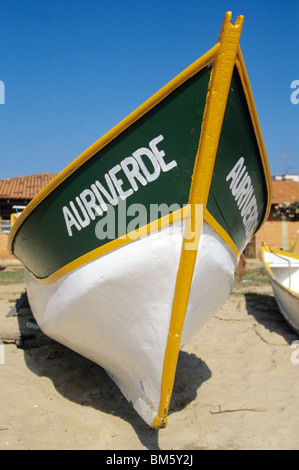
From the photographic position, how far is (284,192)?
63.0ft

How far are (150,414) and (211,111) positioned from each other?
6.75 feet

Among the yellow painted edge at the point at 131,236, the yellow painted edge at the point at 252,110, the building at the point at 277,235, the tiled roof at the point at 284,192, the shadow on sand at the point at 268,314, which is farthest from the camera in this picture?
the tiled roof at the point at 284,192

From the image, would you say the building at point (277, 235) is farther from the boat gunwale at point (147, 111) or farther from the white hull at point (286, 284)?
the boat gunwale at point (147, 111)

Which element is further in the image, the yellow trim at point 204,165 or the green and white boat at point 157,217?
the green and white boat at point 157,217

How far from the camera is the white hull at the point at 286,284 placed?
5277 mm

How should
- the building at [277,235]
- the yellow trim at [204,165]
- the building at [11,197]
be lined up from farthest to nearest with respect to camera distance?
1. the building at [277,235]
2. the building at [11,197]
3. the yellow trim at [204,165]

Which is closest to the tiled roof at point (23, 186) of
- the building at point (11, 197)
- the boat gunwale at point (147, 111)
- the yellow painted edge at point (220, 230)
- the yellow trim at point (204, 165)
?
the building at point (11, 197)

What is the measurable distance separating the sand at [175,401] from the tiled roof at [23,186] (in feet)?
38.6

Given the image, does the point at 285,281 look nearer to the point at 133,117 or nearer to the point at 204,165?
the point at 204,165

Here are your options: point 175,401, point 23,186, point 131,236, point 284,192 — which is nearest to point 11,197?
point 23,186

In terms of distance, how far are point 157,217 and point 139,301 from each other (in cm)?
61

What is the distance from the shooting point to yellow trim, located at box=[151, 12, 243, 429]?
6.63 feet

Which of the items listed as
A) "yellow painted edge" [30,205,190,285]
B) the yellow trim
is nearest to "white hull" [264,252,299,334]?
the yellow trim
